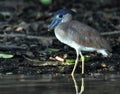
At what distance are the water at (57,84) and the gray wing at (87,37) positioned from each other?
716mm

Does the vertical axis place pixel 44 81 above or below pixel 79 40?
below

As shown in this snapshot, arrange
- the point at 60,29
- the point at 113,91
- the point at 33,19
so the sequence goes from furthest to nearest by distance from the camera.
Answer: the point at 33,19 → the point at 60,29 → the point at 113,91

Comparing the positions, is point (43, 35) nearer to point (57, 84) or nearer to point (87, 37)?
point (87, 37)

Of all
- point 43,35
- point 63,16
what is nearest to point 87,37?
point 63,16

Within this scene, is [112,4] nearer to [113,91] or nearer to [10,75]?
[10,75]

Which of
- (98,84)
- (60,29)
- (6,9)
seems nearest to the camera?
(98,84)

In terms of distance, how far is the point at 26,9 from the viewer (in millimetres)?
19109

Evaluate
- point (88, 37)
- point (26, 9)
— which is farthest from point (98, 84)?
point (26, 9)

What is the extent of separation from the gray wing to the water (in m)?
0.72

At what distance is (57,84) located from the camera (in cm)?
1091

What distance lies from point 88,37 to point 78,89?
224cm

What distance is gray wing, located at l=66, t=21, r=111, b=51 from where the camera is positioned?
490 inches

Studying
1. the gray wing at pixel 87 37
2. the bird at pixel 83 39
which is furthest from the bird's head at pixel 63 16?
the gray wing at pixel 87 37

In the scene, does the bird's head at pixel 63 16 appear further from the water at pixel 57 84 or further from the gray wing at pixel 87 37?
the water at pixel 57 84
